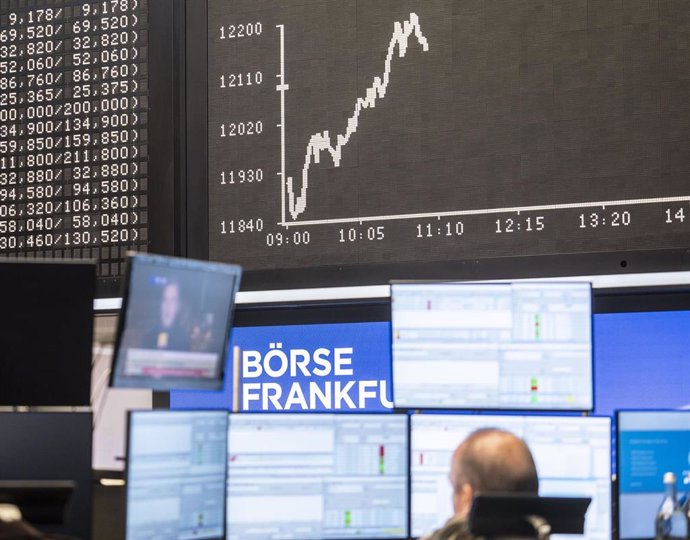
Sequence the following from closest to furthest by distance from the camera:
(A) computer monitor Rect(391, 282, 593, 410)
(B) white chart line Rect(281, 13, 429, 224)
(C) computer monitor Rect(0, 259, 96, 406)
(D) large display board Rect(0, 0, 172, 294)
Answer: (C) computer monitor Rect(0, 259, 96, 406)
(A) computer monitor Rect(391, 282, 593, 410)
(B) white chart line Rect(281, 13, 429, 224)
(D) large display board Rect(0, 0, 172, 294)

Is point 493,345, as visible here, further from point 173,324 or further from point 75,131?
point 75,131

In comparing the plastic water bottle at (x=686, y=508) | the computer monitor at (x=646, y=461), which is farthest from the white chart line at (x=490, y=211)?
the plastic water bottle at (x=686, y=508)

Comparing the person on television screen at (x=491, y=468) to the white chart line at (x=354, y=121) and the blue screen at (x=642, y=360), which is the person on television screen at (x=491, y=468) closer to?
the blue screen at (x=642, y=360)

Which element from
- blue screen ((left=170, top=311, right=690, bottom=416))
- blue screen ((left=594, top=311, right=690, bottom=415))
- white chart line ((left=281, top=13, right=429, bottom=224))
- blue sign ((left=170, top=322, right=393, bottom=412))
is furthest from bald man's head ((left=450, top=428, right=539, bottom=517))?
white chart line ((left=281, top=13, right=429, bottom=224))

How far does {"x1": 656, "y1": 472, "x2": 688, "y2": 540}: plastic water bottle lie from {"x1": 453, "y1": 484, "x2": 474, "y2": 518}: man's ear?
1.57 feet

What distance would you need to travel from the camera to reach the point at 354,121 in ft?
11.5

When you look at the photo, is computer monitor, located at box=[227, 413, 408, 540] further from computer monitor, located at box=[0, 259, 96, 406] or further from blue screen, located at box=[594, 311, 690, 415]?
blue screen, located at box=[594, 311, 690, 415]

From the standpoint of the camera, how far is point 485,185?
3.35 m

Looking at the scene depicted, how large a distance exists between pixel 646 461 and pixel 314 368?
1251 millimetres

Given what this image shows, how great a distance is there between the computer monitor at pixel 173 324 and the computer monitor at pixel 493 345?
55 cm

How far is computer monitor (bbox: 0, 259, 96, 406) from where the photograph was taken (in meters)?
2.36

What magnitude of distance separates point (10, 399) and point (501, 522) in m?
1.09

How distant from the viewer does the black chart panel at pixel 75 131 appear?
3729 mm

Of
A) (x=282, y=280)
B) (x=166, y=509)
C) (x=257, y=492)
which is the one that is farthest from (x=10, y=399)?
(x=282, y=280)
